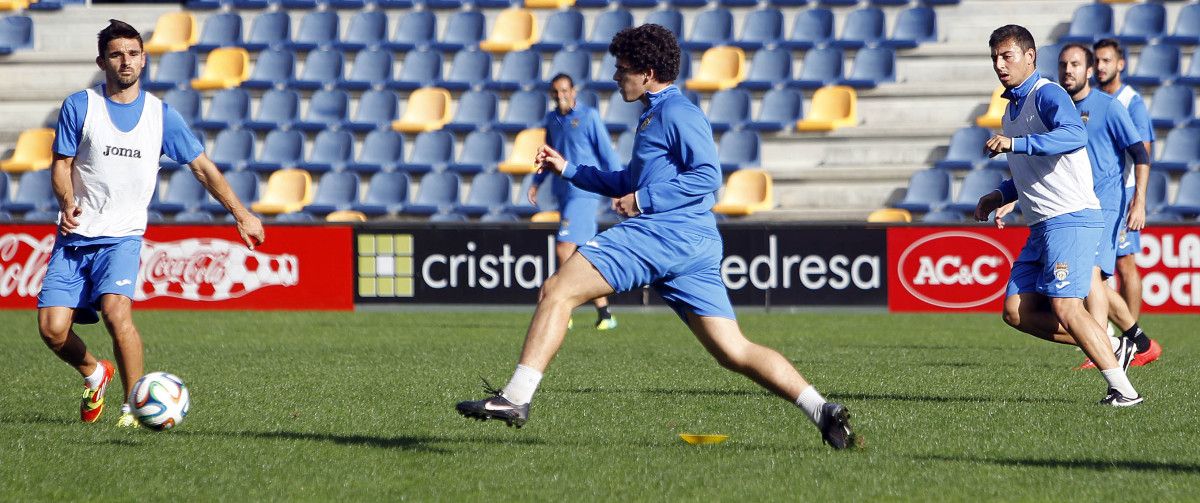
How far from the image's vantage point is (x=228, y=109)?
2234 centimetres

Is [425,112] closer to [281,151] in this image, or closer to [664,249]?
[281,151]

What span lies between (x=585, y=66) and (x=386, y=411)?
1433 centimetres

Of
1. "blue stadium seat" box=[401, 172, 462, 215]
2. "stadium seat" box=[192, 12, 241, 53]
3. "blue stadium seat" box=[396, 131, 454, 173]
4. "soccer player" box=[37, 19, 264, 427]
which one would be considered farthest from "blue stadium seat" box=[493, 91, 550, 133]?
"soccer player" box=[37, 19, 264, 427]

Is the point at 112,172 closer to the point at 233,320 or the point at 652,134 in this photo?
the point at 652,134

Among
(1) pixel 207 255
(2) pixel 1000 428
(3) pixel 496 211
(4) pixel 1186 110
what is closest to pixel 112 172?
(2) pixel 1000 428

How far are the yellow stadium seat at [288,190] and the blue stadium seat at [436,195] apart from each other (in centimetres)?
149

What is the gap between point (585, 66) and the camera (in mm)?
21719

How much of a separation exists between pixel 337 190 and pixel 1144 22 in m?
11.2

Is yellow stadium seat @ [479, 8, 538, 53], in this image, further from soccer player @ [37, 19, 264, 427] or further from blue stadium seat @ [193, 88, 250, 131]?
soccer player @ [37, 19, 264, 427]

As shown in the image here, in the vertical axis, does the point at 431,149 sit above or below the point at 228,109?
below

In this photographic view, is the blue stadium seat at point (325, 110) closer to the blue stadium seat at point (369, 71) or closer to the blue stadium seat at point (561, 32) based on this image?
the blue stadium seat at point (369, 71)

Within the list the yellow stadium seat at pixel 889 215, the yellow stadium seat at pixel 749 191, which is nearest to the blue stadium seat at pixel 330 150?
the yellow stadium seat at pixel 749 191

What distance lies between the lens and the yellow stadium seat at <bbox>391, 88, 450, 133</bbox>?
2161cm

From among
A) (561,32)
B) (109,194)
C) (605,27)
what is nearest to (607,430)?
(109,194)
